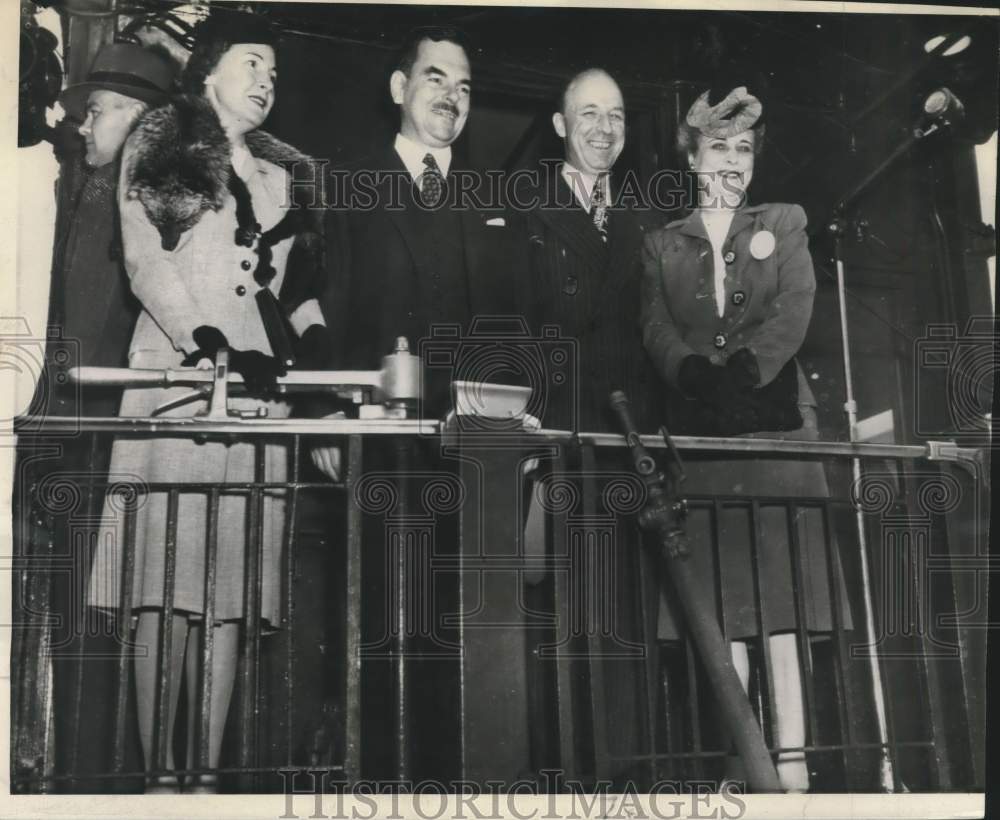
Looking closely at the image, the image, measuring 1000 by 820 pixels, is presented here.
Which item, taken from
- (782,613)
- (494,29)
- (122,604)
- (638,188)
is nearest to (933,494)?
(782,613)

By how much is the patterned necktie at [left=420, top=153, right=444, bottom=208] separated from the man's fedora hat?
2.38 ft

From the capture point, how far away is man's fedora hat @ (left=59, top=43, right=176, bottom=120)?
3098 mm

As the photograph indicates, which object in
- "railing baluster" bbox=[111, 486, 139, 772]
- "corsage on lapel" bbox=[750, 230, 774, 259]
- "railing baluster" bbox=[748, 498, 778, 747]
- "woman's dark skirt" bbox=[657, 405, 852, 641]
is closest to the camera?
"railing baluster" bbox=[111, 486, 139, 772]

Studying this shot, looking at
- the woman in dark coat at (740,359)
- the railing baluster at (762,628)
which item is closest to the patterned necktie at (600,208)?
the woman in dark coat at (740,359)

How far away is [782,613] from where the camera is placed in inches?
119

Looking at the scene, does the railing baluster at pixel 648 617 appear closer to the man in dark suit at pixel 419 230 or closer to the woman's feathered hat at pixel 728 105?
the man in dark suit at pixel 419 230

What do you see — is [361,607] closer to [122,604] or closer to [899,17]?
[122,604]

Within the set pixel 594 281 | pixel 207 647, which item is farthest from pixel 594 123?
pixel 207 647

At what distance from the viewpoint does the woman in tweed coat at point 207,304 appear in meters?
2.87

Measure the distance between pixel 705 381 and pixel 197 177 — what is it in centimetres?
147

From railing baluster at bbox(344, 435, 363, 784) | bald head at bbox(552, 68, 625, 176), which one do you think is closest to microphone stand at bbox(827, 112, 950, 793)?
bald head at bbox(552, 68, 625, 176)

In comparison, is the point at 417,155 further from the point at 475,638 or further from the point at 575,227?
the point at 475,638

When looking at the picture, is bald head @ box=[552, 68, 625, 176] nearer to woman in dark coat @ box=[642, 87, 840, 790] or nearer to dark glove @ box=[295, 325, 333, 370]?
woman in dark coat @ box=[642, 87, 840, 790]

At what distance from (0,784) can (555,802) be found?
1.30 meters
